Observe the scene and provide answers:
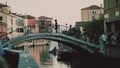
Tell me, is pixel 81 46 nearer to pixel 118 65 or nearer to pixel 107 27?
pixel 107 27

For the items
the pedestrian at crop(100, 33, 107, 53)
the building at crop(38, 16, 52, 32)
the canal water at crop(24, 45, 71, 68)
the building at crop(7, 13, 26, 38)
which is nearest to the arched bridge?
the building at crop(38, 16, 52, 32)

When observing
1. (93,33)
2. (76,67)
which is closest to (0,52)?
(76,67)

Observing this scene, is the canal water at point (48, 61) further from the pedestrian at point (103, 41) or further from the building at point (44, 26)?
the pedestrian at point (103, 41)

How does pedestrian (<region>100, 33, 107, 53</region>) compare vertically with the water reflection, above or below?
above

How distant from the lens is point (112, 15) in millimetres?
30266

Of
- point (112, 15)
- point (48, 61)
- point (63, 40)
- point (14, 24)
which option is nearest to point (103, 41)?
point (112, 15)

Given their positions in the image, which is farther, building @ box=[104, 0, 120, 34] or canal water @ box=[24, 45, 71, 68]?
canal water @ box=[24, 45, 71, 68]

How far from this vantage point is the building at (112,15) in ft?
95.3

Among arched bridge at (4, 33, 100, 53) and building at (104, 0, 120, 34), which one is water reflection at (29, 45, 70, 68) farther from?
building at (104, 0, 120, 34)

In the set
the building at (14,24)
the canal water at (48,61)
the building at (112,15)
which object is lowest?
the canal water at (48,61)

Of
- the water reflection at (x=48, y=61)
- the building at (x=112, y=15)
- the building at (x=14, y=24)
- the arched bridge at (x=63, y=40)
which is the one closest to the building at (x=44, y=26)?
the arched bridge at (x=63, y=40)

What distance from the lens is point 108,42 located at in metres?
26.0

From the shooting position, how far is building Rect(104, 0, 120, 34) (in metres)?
29.1

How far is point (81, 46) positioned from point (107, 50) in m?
8.96
